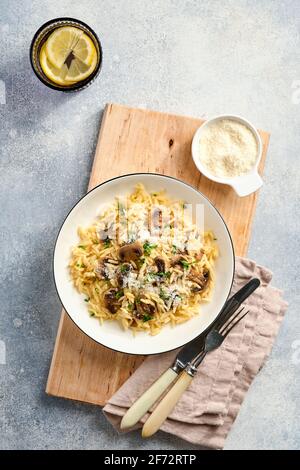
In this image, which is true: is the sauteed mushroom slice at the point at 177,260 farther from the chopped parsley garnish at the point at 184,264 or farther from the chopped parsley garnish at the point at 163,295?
the chopped parsley garnish at the point at 163,295

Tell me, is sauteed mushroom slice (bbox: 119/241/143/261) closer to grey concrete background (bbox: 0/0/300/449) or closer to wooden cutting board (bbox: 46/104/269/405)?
wooden cutting board (bbox: 46/104/269/405)

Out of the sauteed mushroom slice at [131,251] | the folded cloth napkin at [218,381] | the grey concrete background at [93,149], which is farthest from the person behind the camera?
the grey concrete background at [93,149]

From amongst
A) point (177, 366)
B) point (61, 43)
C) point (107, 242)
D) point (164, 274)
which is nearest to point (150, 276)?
point (164, 274)

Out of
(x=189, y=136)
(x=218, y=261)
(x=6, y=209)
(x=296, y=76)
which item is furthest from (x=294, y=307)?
(x=6, y=209)

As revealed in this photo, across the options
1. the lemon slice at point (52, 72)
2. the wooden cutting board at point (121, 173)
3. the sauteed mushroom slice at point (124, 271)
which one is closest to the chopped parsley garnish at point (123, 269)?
the sauteed mushroom slice at point (124, 271)

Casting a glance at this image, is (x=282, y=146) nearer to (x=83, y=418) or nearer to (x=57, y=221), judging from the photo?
(x=57, y=221)

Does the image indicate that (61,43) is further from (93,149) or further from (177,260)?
(177,260)
